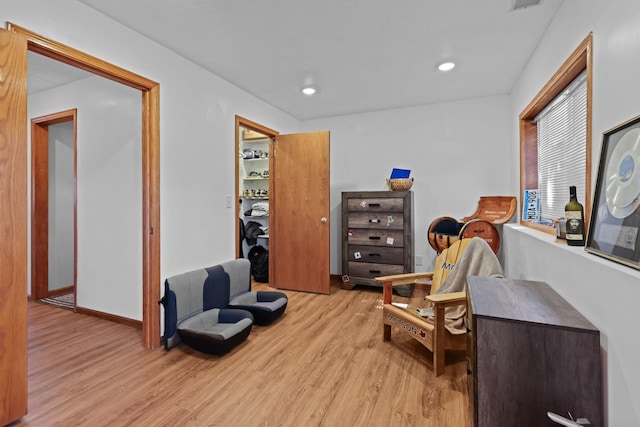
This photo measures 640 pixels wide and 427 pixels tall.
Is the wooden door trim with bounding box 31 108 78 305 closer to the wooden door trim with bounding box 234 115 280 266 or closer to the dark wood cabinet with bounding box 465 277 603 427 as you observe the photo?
the wooden door trim with bounding box 234 115 280 266

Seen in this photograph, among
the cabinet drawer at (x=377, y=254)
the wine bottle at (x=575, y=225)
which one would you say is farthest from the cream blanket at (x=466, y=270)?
the cabinet drawer at (x=377, y=254)

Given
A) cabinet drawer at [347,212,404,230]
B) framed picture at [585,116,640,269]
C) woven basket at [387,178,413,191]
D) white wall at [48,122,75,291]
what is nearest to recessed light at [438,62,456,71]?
woven basket at [387,178,413,191]

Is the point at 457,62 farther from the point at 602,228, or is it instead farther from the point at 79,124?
the point at 79,124

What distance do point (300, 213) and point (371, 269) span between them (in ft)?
3.87

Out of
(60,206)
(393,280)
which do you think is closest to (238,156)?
(393,280)

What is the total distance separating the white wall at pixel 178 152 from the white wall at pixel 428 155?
5.76ft

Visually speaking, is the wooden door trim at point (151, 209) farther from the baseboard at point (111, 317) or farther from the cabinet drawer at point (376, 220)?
the cabinet drawer at point (376, 220)

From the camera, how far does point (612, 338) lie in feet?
3.34

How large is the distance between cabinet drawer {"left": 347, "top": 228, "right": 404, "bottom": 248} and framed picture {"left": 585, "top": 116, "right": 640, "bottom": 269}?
2.39 meters

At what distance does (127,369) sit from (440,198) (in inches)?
146

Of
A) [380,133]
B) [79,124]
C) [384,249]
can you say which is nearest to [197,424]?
[384,249]

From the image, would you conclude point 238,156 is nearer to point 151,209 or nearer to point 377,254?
point 151,209

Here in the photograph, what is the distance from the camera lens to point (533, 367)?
1131 mm

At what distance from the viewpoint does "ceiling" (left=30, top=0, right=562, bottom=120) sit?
6.46 ft
